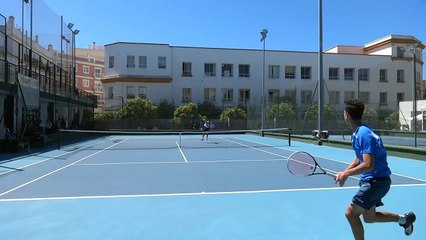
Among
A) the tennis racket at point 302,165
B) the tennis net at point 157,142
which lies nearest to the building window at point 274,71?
the tennis net at point 157,142

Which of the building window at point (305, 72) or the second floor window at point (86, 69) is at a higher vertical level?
the second floor window at point (86, 69)

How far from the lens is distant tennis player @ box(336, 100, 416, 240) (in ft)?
14.7

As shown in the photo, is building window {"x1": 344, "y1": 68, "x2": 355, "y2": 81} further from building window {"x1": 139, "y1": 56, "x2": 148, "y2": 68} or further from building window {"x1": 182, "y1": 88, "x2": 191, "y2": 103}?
building window {"x1": 139, "y1": 56, "x2": 148, "y2": 68}

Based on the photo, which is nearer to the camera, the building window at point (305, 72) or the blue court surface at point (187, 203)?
the blue court surface at point (187, 203)

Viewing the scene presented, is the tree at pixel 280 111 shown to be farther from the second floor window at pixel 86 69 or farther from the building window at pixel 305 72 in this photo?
the second floor window at pixel 86 69

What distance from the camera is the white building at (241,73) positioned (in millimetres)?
58406

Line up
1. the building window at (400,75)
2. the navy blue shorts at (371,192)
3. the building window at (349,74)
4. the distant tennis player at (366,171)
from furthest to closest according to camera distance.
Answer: the building window at (400,75) < the building window at (349,74) < the navy blue shorts at (371,192) < the distant tennis player at (366,171)

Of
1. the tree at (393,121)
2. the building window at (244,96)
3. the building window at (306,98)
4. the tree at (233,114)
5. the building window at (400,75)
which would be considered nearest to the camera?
the tree at (393,121)

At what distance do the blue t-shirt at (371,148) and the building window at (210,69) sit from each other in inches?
2214

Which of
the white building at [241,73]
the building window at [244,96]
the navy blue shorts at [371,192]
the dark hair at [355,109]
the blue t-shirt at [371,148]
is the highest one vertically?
the white building at [241,73]

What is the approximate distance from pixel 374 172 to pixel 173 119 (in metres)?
47.8

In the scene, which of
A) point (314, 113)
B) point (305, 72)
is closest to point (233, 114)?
point (305, 72)

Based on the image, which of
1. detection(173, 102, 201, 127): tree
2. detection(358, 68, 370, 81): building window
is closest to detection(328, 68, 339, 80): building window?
detection(358, 68, 370, 81): building window

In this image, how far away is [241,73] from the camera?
2421 inches
